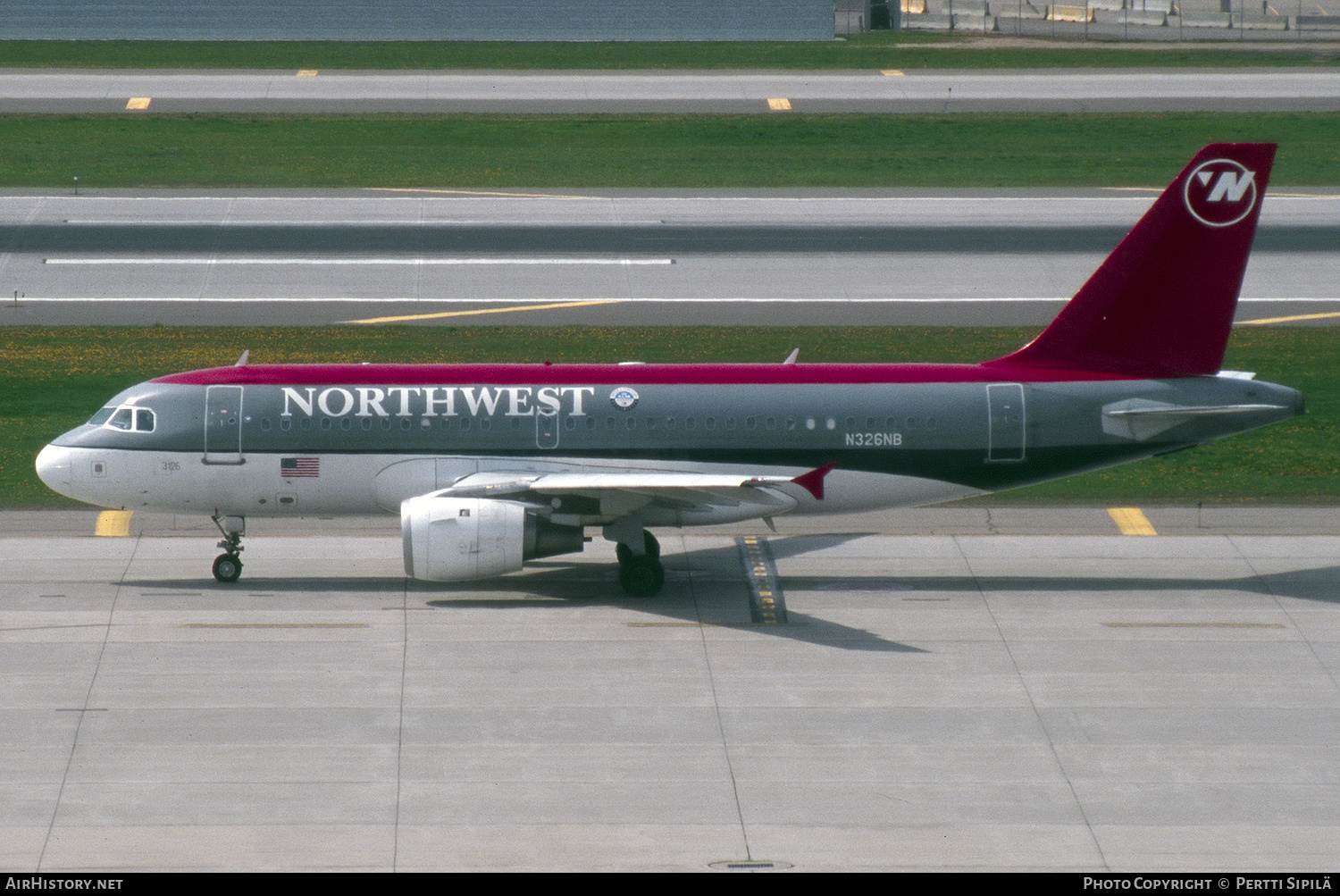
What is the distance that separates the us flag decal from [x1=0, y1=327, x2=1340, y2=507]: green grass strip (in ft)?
29.8

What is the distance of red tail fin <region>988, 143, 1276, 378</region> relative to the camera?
106 ft

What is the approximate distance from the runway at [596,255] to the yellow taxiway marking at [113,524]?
14890 millimetres

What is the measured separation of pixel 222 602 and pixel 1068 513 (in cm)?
1790

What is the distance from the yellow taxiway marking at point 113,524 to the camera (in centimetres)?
3550

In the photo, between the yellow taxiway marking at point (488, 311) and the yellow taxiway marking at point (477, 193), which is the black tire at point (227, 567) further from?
the yellow taxiway marking at point (477, 193)

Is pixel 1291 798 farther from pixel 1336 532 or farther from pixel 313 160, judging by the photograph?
pixel 313 160

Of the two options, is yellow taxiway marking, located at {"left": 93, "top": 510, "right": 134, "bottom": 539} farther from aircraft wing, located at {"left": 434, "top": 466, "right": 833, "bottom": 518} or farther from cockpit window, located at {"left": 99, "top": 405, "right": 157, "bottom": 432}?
aircraft wing, located at {"left": 434, "top": 466, "right": 833, "bottom": 518}

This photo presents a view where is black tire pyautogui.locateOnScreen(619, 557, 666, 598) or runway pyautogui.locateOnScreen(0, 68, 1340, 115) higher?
runway pyautogui.locateOnScreen(0, 68, 1340, 115)

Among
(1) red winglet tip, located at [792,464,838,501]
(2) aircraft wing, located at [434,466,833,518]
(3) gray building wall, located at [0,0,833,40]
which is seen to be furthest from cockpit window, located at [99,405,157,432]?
(3) gray building wall, located at [0,0,833,40]

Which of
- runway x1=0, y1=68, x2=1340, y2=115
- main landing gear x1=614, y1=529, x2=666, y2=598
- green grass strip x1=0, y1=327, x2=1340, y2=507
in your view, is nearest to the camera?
main landing gear x1=614, y1=529, x2=666, y2=598

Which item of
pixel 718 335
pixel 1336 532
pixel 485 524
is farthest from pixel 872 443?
pixel 718 335

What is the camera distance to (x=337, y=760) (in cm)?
2406

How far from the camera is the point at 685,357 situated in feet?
155

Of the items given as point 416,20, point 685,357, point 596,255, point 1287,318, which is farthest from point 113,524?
point 416,20
